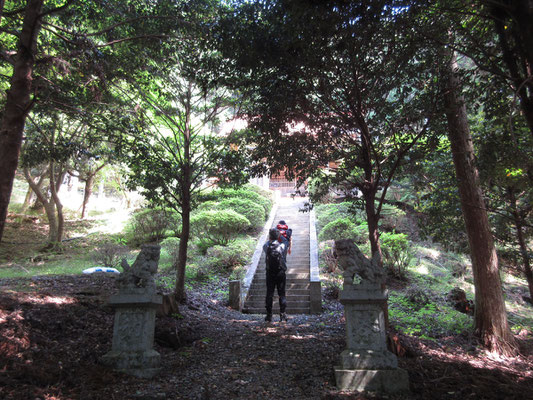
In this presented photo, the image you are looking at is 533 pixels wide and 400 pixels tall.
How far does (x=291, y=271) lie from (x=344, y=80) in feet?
20.7

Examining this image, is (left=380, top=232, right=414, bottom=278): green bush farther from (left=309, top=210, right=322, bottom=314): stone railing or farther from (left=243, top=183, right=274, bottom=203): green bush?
(left=243, top=183, right=274, bottom=203): green bush

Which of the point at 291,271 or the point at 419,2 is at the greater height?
the point at 419,2

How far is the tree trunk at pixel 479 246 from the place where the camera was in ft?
16.9

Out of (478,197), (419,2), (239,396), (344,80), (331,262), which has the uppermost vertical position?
(419,2)

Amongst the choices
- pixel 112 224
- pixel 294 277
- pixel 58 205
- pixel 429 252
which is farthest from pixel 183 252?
pixel 112 224

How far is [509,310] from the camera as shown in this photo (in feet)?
27.8

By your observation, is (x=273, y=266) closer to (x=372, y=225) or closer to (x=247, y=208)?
(x=372, y=225)

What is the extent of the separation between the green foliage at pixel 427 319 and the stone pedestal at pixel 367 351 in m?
2.64

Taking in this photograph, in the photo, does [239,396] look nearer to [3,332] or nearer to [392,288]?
[3,332]

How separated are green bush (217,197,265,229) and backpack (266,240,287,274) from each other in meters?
7.27

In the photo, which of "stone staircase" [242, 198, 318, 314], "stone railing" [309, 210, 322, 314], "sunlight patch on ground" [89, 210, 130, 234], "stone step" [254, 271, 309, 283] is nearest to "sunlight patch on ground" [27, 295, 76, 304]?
"stone staircase" [242, 198, 318, 314]

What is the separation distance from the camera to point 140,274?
3.77 metres

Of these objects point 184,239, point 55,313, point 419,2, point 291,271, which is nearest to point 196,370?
point 55,313

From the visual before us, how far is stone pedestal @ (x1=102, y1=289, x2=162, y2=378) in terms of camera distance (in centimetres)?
355
